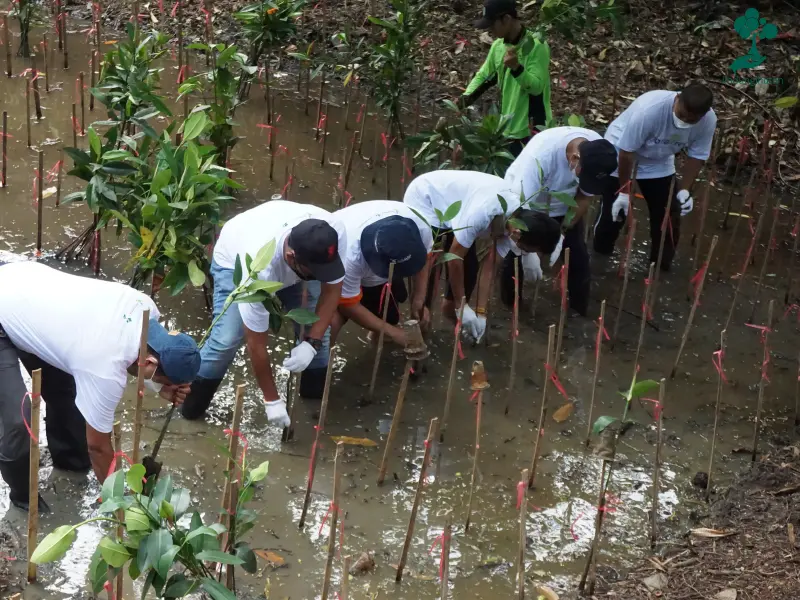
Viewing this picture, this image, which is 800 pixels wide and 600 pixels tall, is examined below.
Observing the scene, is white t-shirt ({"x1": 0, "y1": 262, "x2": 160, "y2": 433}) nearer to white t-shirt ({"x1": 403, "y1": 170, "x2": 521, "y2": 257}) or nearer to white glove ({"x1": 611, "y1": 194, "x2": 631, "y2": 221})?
white t-shirt ({"x1": 403, "y1": 170, "x2": 521, "y2": 257})

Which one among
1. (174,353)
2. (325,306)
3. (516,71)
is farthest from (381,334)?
(516,71)

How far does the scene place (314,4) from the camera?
9.17 metres

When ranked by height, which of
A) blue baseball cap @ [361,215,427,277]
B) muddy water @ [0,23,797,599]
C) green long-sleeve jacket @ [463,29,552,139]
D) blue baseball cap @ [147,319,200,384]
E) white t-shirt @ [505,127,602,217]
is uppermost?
green long-sleeve jacket @ [463,29,552,139]

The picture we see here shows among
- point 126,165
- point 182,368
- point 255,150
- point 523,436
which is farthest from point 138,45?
point 523,436

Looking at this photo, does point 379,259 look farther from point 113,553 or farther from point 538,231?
point 113,553

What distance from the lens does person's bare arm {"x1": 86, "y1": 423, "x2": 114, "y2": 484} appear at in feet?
10.9

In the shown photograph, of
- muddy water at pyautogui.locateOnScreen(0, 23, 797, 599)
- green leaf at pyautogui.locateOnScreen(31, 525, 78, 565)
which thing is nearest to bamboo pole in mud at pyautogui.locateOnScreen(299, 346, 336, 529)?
muddy water at pyautogui.locateOnScreen(0, 23, 797, 599)

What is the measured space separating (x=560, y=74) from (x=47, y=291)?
600 centimetres

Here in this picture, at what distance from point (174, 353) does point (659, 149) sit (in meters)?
3.51

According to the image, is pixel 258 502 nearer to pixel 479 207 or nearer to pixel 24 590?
pixel 24 590

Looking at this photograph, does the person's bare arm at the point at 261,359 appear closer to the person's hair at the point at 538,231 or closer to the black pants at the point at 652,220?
the person's hair at the point at 538,231

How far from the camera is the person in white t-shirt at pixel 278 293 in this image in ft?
13.0

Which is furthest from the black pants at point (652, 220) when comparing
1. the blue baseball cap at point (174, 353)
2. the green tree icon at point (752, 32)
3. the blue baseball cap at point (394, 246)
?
the blue baseball cap at point (174, 353)

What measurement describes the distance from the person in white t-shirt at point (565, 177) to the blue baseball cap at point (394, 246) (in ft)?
2.51
